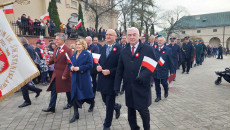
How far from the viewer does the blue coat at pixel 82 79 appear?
4.03 metres

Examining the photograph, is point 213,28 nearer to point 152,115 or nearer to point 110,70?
point 152,115

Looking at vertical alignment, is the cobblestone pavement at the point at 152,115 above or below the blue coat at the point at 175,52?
below

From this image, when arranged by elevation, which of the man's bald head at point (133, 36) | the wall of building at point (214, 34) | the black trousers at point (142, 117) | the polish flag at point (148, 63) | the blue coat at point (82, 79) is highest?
the wall of building at point (214, 34)

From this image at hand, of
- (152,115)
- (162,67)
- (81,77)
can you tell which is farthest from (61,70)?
(162,67)

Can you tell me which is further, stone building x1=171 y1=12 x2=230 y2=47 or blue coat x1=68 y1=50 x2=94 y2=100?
stone building x1=171 y1=12 x2=230 y2=47

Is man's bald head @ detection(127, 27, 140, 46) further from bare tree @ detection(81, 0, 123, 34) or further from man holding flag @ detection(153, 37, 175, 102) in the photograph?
bare tree @ detection(81, 0, 123, 34)

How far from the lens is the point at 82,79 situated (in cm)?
408

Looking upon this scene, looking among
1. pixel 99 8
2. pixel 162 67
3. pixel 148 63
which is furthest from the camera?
pixel 99 8

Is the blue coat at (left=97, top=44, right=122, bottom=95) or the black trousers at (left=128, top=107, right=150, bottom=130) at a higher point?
the blue coat at (left=97, top=44, right=122, bottom=95)

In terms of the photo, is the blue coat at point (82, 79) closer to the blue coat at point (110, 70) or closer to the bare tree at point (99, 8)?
the blue coat at point (110, 70)

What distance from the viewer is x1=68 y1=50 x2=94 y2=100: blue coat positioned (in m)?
4.03

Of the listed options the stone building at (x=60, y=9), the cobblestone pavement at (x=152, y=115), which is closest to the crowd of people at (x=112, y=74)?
the cobblestone pavement at (x=152, y=115)

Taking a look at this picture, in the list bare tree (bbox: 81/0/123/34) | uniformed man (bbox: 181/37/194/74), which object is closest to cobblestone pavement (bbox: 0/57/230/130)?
uniformed man (bbox: 181/37/194/74)

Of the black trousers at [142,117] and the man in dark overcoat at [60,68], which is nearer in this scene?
the black trousers at [142,117]
